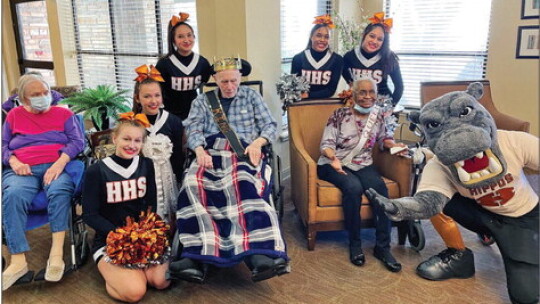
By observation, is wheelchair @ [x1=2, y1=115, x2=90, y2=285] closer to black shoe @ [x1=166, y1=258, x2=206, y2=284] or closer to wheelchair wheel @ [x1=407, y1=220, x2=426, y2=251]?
black shoe @ [x1=166, y1=258, x2=206, y2=284]

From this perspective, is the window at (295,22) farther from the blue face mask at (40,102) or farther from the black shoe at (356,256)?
the blue face mask at (40,102)

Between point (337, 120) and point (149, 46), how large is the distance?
8.72 ft

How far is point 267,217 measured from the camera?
89.9 inches

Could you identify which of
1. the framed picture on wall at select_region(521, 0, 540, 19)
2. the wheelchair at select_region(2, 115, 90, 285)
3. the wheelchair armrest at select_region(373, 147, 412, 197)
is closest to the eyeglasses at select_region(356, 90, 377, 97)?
the wheelchair armrest at select_region(373, 147, 412, 197)

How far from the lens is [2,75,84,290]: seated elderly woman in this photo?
235cm

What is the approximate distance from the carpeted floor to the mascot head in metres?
0.64

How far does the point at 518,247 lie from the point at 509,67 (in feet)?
8.01

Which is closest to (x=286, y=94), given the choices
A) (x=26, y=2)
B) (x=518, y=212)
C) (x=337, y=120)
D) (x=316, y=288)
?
(x=337, y=120)

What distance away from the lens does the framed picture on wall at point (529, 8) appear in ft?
12.1

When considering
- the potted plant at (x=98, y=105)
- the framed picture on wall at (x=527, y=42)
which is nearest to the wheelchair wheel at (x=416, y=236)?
the framed picture on wall at (x=527, y=42)

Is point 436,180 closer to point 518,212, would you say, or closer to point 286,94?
point 518,212

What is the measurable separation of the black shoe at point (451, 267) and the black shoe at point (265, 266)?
0.84 meters

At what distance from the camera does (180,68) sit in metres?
3.07

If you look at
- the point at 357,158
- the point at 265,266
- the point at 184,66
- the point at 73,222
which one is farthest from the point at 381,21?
the point at 73,222
